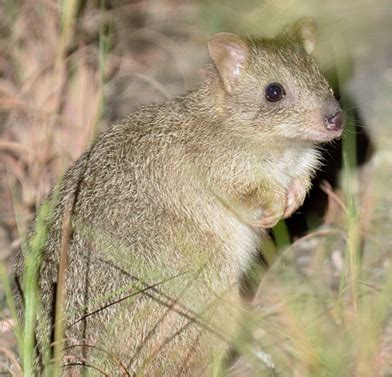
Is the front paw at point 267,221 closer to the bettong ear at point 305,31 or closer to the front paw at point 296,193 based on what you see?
the front paw at point 296,193

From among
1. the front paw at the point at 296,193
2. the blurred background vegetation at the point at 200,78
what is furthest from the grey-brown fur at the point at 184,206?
the blurred background vegetation at the point at 200,78

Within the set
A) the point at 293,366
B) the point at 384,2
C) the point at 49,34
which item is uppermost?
the point at 49,34

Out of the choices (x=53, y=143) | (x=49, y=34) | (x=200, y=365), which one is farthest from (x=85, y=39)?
(x=200, y=365)

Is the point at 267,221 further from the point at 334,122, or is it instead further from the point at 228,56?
the point at 228,56

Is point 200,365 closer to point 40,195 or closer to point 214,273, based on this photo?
point 214,273

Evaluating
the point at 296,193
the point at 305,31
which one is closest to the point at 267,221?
the point at 296,193

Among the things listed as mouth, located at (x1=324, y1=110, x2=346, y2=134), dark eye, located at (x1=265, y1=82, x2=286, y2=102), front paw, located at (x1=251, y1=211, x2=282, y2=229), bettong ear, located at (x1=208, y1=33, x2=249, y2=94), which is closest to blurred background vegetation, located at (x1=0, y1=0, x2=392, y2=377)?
front paw, located at (x1=251, y1=211, x2=282, y2=229)
